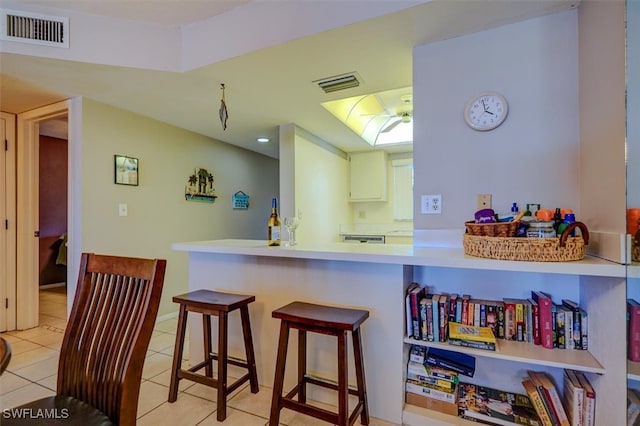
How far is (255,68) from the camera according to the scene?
2178mm

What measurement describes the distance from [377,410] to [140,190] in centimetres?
291

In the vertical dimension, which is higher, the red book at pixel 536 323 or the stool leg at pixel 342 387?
the red book at pixel 536 323

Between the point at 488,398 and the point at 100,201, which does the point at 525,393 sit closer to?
the point at 488,398

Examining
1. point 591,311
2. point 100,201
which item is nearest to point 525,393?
point 591,311

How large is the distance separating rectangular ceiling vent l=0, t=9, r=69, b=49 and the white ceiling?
2.6 inches

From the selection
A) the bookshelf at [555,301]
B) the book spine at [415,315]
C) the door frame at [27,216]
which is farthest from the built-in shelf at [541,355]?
the door frame at [27,216]

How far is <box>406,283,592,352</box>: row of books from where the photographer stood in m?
1.48

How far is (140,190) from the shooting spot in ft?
10.5

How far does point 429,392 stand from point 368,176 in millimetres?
3397

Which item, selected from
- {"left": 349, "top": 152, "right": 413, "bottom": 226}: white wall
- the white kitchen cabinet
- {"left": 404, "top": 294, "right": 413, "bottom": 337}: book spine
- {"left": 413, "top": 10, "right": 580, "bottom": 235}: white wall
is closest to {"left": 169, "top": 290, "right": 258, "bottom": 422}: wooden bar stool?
{"left": 404, "top": 294, "right": 413, "bottom": 337}: book spine

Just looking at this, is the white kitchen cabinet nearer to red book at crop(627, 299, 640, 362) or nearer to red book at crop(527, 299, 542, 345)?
red book at crop(527, 299, 542, 345)

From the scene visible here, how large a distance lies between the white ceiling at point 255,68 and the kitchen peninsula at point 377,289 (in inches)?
48.2

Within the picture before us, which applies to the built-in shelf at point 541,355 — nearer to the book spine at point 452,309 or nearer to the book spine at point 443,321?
the book spine at point 443,321

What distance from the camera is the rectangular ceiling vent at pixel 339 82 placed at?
228cm
